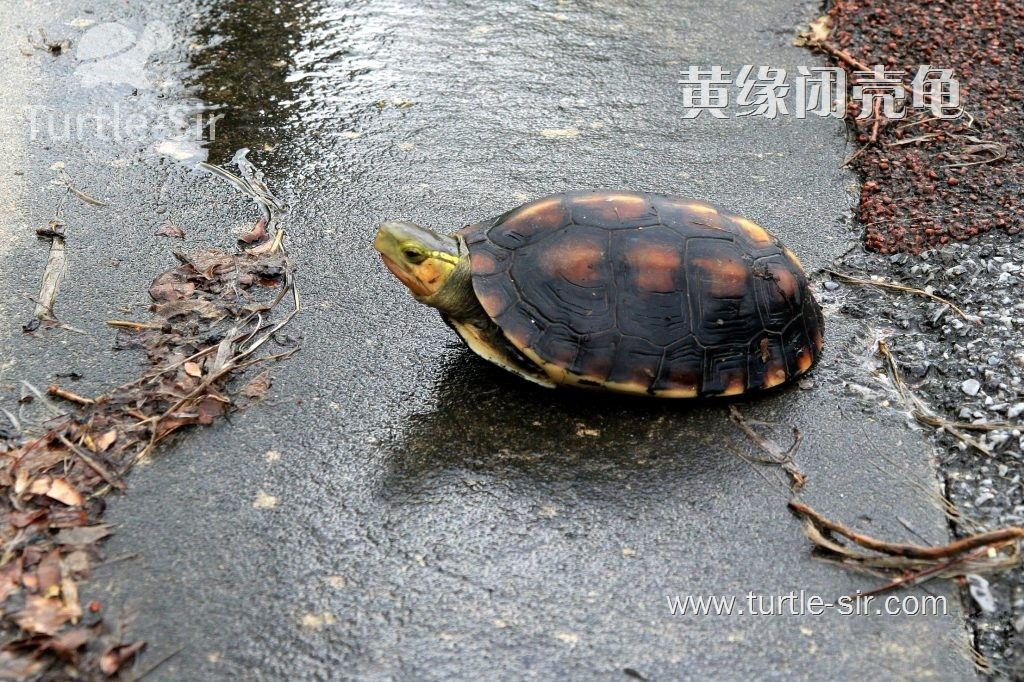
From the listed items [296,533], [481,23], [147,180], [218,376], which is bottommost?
[296,533]

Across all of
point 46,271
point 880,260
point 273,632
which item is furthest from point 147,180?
point 880,260

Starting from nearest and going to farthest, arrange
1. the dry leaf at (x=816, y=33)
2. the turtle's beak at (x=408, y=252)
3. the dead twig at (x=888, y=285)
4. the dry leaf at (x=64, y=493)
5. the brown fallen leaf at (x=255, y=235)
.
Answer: the dry leaf at (x=64, y=493) < the turtle's beak at (x=408, y=252) < the dead twig at (x=888, y=285) < the brown fallen leaf at (x=255, y=235) < the dry leaf at (x=816, y=33)

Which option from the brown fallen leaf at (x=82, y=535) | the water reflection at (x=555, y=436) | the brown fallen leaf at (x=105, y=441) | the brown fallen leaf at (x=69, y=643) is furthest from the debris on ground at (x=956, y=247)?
the brown fallen leaf at (x=105, y=441)

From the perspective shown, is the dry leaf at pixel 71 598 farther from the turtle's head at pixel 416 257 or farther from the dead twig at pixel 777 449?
the dead twig at pixel 777 449

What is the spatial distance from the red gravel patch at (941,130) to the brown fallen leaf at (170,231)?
3.67 meters

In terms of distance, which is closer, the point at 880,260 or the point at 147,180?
the point at 880,260

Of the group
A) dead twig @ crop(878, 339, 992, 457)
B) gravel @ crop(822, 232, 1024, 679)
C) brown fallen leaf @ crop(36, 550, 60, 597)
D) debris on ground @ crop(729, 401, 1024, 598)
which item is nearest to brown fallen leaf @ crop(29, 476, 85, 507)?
brown fallen leaf @ crop(36, 550, 60, 597)

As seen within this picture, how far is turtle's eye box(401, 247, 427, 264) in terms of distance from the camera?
369 centimetres

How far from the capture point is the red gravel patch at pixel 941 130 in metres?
5.01

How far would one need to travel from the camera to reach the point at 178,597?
3.06 metres

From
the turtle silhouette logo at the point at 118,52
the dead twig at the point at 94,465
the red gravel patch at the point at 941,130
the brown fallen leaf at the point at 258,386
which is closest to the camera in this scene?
the dead twig at the point at 94,465

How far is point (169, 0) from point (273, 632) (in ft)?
18.1

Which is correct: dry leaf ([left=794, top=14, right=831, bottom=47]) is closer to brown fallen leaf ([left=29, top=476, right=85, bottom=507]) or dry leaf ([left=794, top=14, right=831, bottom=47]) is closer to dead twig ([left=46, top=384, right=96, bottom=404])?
dead twig ([left=46, top=384, right=96, bottom=404])

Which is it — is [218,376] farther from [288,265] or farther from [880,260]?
[880,260]
